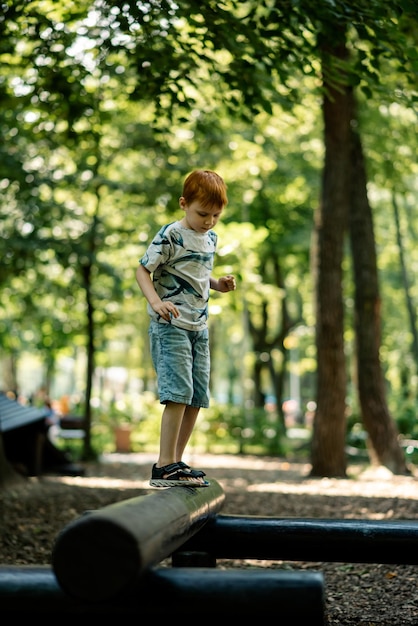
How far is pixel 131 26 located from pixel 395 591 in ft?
19.2

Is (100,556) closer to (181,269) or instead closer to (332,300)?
(181,269)

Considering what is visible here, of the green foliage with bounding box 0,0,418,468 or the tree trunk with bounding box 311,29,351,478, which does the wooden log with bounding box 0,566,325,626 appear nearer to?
the green foliage with bounding box 0,0,418,468

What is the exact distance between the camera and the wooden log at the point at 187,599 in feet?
10.6

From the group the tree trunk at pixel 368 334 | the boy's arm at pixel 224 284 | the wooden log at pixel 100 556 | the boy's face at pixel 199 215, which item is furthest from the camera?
the tree trunk at pixel 368 334

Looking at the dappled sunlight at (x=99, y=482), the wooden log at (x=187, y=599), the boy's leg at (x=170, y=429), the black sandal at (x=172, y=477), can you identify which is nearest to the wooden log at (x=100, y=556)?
the wooden log at (x=187, y=599)

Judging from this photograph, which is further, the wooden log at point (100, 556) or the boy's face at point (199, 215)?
the boy's face at point (199, 215)

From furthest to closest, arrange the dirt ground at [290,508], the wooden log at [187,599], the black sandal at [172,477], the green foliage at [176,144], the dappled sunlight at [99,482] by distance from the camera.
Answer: the dappled sunlight at [99,482] → the green foliage at [176,144] → the dirt ground at [290,508] → the black sandal at [172,477] → the wooden log at [187,599]

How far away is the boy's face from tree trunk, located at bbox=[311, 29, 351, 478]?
9.59 meters

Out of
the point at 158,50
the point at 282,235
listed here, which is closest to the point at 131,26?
the point at 158,50

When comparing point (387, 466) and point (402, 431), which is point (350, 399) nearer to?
point (402, 431)

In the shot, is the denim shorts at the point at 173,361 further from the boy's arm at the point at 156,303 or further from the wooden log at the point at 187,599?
the wooden log at the point at 187,599

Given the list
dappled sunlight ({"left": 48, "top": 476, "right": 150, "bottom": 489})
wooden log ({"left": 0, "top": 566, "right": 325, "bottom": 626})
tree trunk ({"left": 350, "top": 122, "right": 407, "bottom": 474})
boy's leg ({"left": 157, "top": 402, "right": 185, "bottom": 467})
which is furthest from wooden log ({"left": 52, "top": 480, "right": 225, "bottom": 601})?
tree trunk ({"left": 350, "top": 122, "right": 407, "bottom": 474})

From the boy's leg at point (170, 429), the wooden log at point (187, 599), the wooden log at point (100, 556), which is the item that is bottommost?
the boy's leg at point (170, 429)

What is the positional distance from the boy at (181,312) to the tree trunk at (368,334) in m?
10.5
